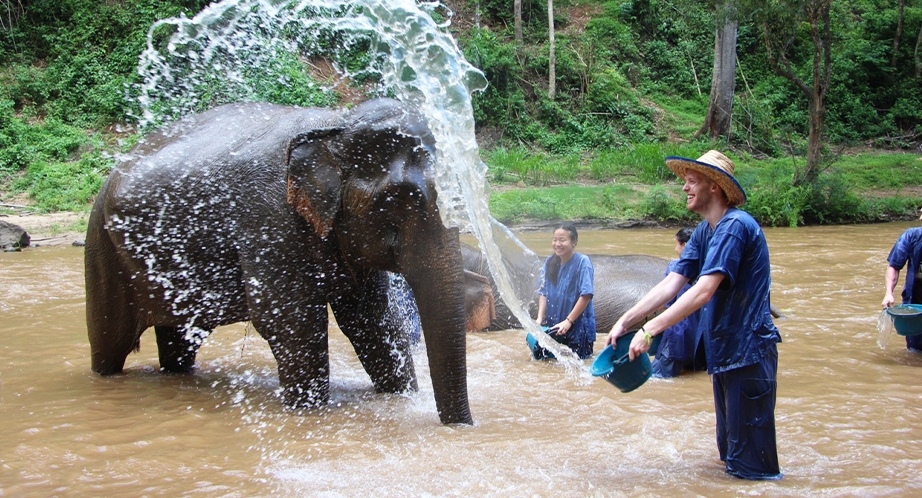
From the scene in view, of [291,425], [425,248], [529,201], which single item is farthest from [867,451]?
[529,201]

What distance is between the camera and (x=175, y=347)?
5957 millimetres

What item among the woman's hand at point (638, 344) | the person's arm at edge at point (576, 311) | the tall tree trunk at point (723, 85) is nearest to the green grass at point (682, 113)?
the tall tree trunk at point (723, 85)

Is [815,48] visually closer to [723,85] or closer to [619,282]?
[723,85]

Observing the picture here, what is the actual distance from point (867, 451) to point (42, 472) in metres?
3.96

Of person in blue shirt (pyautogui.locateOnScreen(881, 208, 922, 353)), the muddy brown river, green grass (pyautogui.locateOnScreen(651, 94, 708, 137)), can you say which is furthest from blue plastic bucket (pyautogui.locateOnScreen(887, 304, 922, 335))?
green grass (pyautogui.locateOnScreen(651, 94, 708, 137))

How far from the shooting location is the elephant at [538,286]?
297 inches

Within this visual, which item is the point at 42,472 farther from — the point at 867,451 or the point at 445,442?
the point at 867,451

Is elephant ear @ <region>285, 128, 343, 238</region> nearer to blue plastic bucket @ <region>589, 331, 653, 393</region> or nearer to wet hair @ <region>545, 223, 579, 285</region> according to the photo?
blue plastic bucket @ <region>589, 331, 653, 393</region>

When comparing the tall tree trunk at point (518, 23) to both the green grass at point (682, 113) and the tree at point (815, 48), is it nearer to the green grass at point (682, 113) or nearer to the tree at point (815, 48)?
the green grass at point (682, 113)

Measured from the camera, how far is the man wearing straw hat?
3305 millimetres

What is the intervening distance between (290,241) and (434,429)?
4.16 ft

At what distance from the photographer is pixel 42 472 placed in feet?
12.9

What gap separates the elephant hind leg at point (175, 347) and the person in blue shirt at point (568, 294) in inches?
101

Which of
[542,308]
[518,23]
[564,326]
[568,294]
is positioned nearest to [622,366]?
[564,326]
